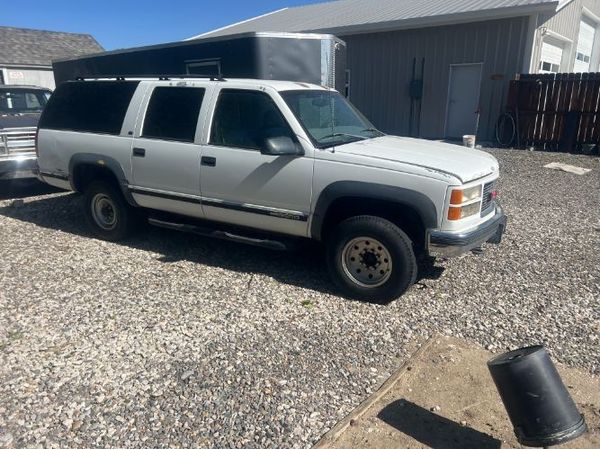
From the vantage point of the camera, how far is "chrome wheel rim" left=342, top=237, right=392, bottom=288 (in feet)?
14.0

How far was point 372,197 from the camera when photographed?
416 centimetres

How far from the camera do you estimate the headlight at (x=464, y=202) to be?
3.89 m

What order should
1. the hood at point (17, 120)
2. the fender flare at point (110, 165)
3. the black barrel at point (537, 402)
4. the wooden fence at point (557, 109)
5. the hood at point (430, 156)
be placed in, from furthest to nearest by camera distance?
the wooden fence at point (557, 109)
the hood at point (17, 120)
the fender flare at point (110, 165)
the hood at point (430, 156)
the black barrel at point (537, 402)

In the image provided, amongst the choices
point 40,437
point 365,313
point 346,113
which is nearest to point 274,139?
point 346,113

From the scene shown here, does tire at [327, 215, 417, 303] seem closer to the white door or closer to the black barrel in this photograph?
the black barrel

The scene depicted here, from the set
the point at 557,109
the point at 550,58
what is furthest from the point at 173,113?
the point at 550,58

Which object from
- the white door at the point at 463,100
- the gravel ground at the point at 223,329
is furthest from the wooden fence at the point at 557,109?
the gravel ground at the point at 223,329

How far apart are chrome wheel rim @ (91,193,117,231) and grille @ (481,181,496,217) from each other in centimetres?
423

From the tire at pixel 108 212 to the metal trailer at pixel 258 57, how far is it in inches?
78.5

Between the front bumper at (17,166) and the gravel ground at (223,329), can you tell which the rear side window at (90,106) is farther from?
the front bumper at (17,166)

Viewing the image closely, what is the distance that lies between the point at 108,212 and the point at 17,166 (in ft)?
10.0

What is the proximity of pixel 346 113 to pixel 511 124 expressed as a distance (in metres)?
9.95

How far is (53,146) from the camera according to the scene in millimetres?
6211

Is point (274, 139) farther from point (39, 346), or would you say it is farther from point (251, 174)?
point (39, 346)
